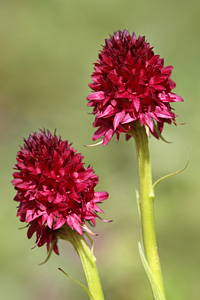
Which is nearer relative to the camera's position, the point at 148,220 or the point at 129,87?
the point at 129,87

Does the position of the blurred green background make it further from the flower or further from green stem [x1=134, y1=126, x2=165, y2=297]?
the flower

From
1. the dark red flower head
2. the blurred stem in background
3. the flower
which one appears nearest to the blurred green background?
the blurred stem in background

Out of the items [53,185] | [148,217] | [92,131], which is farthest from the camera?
[92,131]

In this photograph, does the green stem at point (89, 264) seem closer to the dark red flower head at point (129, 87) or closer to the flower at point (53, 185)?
the flower at point (53, 185)

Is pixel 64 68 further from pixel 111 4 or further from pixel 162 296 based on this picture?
pixel 162 296

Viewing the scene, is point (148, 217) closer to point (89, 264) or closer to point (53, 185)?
point (89, 264)

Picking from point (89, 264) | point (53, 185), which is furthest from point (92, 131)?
point (53, 185)
